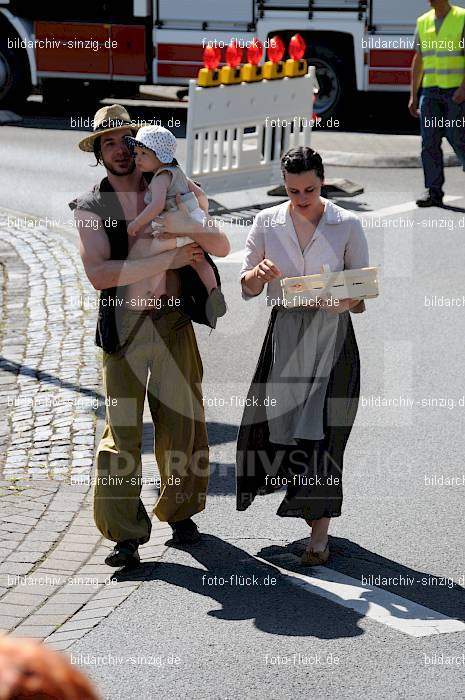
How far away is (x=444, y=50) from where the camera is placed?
12125 mm

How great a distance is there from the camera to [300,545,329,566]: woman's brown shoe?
198 inches

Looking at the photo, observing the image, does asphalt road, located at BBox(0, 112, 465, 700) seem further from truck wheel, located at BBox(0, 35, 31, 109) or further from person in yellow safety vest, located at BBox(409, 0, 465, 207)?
truck wheel, located at BBox(0, 35, 31, 109)

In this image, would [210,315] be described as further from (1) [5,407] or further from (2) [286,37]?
(2) [286,37]

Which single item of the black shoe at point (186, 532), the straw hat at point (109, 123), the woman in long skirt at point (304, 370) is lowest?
the black shoe at point (186, 532)

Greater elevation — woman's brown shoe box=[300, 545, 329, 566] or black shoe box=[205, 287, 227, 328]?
black shoe box=[205, 287, 227, 328]

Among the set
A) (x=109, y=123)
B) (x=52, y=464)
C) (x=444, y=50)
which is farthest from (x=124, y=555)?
(x=444, y=50)

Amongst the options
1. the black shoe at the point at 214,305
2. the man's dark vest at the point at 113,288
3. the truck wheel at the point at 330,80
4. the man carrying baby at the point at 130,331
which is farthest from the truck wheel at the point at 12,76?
the black shoe at the point at 214,305

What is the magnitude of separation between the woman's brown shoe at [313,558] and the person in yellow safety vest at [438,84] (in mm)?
7855

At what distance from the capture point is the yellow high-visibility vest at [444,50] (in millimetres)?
12070

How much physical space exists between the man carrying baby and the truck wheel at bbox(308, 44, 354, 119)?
12835 millimetres

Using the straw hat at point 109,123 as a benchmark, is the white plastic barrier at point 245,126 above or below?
below

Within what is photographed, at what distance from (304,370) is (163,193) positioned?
36.9 inches

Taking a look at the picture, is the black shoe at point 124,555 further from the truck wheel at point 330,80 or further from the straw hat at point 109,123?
the truck wheel at point 330,80

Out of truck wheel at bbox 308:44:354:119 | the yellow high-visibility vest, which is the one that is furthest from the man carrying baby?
truck wheel at bbox 308:44:354:119
